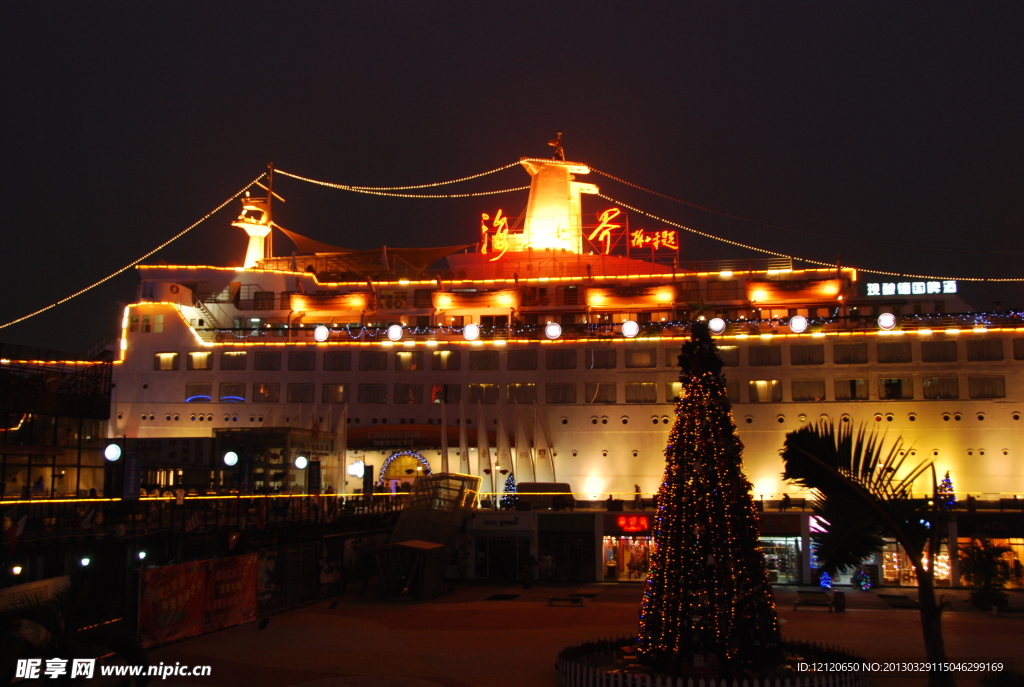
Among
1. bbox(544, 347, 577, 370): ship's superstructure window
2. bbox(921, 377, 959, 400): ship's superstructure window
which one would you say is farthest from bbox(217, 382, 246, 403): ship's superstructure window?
bbox(921, 377, 959, 400): ship's superstructure window

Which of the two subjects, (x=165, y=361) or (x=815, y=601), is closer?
(x=815, y=601)

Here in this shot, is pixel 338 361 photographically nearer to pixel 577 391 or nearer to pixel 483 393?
pixel 483 393

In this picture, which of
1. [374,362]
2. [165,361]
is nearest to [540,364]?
[374,362]

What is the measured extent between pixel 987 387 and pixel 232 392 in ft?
112

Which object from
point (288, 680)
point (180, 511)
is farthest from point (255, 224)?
point (288, 680)

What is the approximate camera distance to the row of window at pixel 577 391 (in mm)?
37344

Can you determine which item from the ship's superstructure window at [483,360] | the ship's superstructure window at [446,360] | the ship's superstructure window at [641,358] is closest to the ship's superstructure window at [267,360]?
the ship's superstructure window at [446,360]

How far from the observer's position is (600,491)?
1523 inches

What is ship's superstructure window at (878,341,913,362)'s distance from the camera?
37844 mm

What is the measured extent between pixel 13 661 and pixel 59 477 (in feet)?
64.0

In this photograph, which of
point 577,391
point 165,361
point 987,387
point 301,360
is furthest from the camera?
point 165,361

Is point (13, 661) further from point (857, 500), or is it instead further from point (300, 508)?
point (300, 508)

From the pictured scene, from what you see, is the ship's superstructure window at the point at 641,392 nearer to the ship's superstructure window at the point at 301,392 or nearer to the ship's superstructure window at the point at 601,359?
the ship's superstructure window at the point at 601,359

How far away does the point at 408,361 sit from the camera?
41.8 meters
